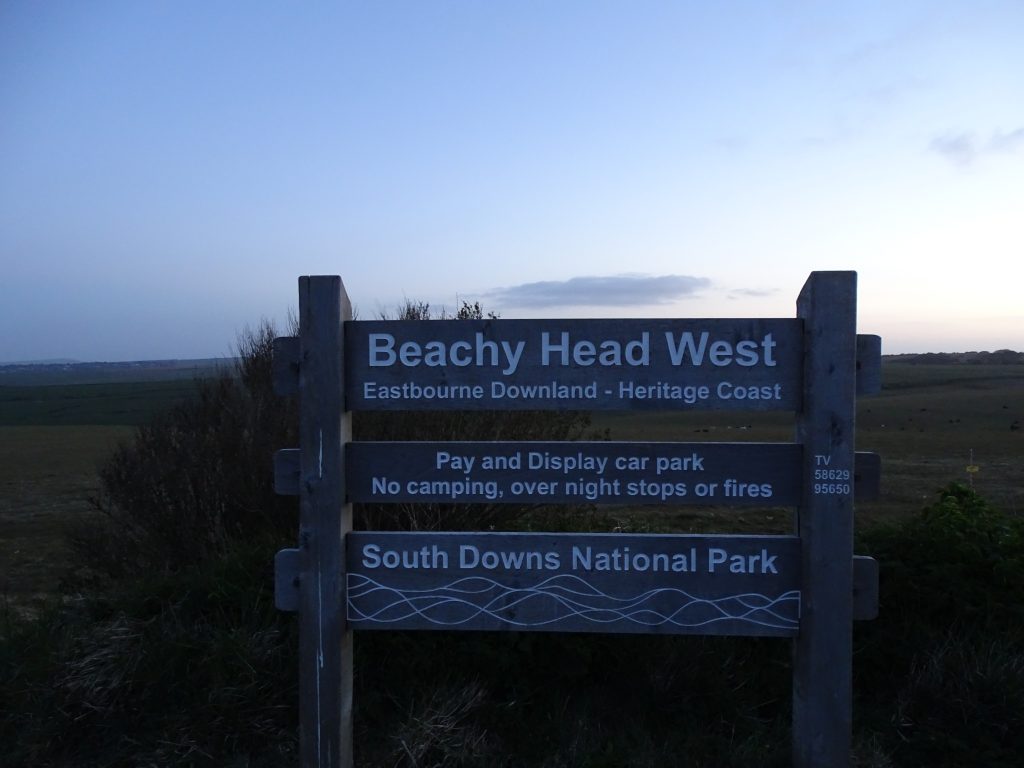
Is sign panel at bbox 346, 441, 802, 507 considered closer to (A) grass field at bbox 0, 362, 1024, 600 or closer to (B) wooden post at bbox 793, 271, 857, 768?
(B) wooden post at bbox 793, 271, 857, 768

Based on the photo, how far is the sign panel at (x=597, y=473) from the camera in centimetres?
349

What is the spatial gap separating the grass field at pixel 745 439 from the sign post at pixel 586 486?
8.40 ft

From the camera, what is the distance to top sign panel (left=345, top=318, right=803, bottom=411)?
11.5 ft

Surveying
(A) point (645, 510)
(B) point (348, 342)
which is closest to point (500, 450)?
(B) point (348, 342)

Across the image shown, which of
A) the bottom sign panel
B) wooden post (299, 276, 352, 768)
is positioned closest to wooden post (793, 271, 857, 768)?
the bottom sign panel

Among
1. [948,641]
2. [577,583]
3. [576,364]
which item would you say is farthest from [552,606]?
[948,641]

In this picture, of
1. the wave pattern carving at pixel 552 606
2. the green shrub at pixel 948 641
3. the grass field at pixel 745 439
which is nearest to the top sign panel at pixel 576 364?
the wave pattern carving at pixel 552 606

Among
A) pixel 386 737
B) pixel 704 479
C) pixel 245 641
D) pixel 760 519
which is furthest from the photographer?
pixel 760 519

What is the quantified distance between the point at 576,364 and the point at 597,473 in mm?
481

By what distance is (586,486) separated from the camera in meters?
3.51

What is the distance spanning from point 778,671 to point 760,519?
6115mm

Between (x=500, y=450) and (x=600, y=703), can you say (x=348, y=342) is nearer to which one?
(x=500, y=450)

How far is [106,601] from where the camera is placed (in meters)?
4.61

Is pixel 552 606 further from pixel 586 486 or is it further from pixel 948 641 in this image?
pixel 948 641
